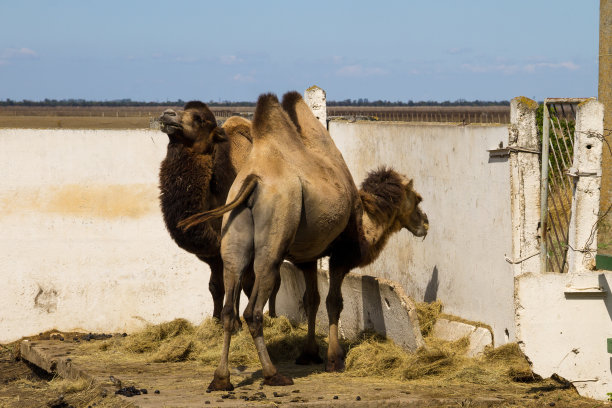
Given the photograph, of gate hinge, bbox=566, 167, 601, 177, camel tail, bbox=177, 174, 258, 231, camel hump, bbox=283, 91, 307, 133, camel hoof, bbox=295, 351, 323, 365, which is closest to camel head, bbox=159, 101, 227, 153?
camel hump, bbox=283, 91, 307, 133

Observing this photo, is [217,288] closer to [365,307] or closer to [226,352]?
[365,307]

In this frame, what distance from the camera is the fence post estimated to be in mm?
7668

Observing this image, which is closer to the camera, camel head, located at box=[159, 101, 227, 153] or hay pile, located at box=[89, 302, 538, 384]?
hay pile, located at box=[89, 302, 538, 384]

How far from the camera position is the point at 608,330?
7535 mm

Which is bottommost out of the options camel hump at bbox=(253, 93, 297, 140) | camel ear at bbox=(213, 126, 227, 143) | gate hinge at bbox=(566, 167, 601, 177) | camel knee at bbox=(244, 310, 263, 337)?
camel knee at bbox=(244, 310, 263, 337)

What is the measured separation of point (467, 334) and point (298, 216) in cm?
219

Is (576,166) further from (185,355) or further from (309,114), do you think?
(185,355)

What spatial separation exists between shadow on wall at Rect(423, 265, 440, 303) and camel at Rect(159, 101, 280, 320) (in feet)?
7.23

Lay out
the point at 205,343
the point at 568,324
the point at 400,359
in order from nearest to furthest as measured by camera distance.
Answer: the point at 568,324 < the point at 400,359 < the point at 205,343

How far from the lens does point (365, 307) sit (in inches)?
375

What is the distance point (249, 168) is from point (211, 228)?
152 centimetres

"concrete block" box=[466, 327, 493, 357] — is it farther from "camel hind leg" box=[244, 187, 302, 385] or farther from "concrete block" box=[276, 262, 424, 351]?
"camel hind leg" box=[244, 187, 302, 385]

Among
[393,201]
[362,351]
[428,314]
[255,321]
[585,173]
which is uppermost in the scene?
[585,173]

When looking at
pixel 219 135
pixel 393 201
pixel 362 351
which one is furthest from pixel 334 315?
pixel 219 135
